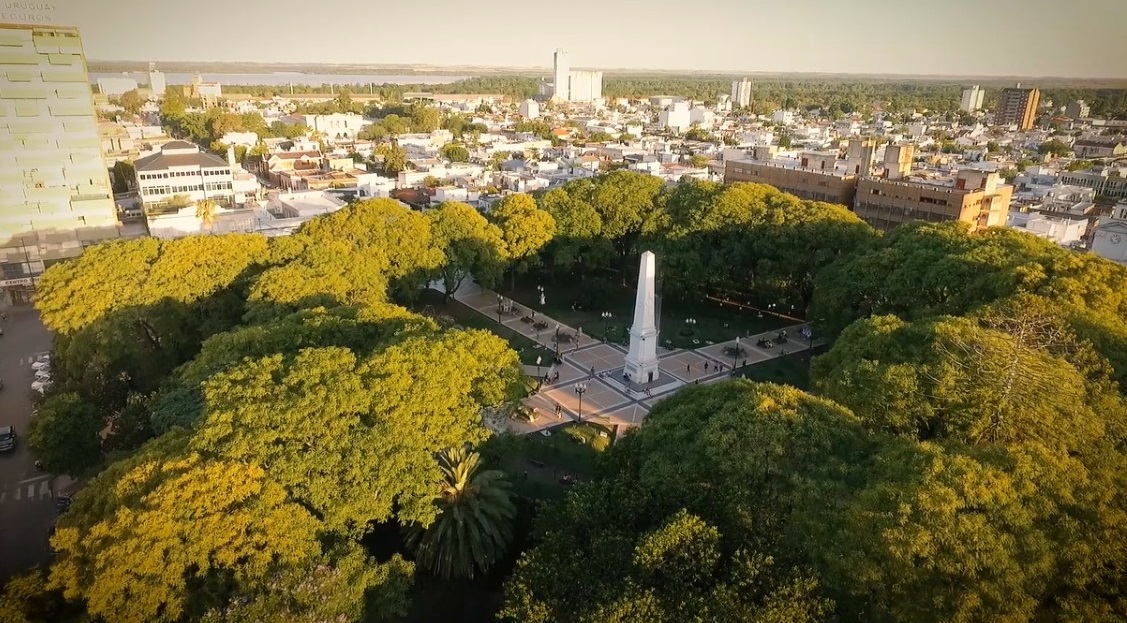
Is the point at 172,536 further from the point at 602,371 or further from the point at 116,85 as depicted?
the point at 116,85

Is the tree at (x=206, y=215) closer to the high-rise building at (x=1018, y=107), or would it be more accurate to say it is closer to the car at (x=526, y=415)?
the car at (x=526, y=415)

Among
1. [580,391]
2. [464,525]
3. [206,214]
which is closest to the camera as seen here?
[464,525]

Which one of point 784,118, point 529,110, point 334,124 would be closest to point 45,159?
point 334,124

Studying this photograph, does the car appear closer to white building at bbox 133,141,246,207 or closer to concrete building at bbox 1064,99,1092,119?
white building at bbox 133,141,246,207

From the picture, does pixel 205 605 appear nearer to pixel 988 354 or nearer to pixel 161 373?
pixel 161 373

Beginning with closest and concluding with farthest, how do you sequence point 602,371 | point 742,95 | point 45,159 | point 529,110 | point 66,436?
point 66,436 < point 602,371 < point 45,159 < point 529,110 < point 742,95

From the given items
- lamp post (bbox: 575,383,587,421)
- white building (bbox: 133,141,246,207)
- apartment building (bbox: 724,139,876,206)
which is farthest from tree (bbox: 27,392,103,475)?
apartment building (bbox: 724,139,876,206)
